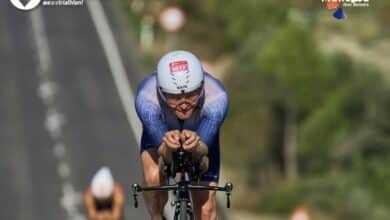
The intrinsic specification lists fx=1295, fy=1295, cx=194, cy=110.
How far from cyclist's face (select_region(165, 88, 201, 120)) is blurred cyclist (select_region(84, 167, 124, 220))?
83.7 inches

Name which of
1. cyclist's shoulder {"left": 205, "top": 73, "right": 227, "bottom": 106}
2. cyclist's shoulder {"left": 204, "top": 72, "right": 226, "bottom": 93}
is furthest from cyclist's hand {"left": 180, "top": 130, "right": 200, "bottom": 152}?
cyclist's shoulder {"left": 204, "top": 72, "right": 226, "bottom": 93}

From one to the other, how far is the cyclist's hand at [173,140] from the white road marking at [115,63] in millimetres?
25410

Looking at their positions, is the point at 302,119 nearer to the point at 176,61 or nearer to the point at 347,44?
the point at 347,44

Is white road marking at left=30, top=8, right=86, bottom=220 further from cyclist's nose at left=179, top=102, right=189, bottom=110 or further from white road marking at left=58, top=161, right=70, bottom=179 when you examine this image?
cyclist's nose at left=179, top=102, right=189, bottom=110

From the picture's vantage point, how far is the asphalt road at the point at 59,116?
3338cm

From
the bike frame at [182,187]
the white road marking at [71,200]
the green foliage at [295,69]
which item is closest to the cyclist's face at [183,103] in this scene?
the bike frame at [182,187]

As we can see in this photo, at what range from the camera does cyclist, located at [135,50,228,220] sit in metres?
9.72

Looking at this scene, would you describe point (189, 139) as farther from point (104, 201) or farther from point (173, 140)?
point (104, 201)

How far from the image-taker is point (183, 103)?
984cm

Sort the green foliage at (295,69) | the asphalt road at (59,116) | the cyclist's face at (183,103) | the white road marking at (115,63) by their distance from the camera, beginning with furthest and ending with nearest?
the green foliage at (295,69)
the white road marking at (115,63)
the asphalt road at (59,116)
the cyclist's face at (183,103)

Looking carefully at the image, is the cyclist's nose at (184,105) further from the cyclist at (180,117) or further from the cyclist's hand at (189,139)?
the cyclist's hand at (189,139)

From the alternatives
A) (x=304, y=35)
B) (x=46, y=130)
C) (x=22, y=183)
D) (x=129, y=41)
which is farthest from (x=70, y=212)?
(x=304, y=35)

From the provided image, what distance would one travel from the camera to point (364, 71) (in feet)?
159

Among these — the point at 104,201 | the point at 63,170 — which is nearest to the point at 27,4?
the point at 104,201
